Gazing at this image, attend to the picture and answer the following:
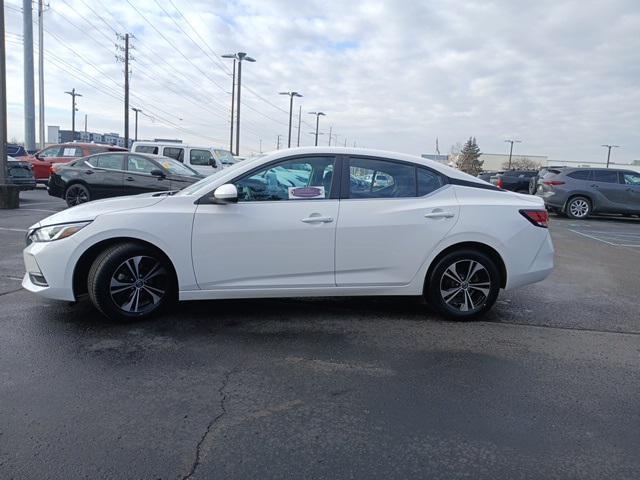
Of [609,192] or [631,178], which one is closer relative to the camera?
[609,192]

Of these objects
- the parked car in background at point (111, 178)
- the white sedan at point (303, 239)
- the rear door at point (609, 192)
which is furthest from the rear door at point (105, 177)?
the rear door at point (609, 192)

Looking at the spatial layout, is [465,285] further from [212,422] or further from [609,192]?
[609,192]

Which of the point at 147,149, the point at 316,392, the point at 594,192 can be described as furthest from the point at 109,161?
the point at 594,192

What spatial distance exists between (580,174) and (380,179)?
13633mm

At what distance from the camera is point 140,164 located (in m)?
13.0

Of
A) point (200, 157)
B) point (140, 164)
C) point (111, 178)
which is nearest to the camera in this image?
point (111, 178)

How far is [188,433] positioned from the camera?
2854 mm

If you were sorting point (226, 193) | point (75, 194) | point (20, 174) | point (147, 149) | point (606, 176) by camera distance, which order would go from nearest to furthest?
1. point (226, 193)
2. point (75, 194)
3. point (20, 174)
4. point (606, 176)
5. point (147, 149)

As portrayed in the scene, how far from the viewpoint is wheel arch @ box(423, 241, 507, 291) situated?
485 centimetres

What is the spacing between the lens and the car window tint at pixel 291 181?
4.66 metres

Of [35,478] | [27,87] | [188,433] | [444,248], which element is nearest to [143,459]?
[188,433]

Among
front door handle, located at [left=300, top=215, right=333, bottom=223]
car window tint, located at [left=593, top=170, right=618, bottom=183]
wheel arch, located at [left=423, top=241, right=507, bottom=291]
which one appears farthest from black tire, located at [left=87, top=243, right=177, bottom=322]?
car window tint, located at [left=593, top=170, right=618, bottom=183]

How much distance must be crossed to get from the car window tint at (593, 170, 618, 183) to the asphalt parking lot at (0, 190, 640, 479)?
39.6 ft

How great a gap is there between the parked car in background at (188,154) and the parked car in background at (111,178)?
15.0 ft
